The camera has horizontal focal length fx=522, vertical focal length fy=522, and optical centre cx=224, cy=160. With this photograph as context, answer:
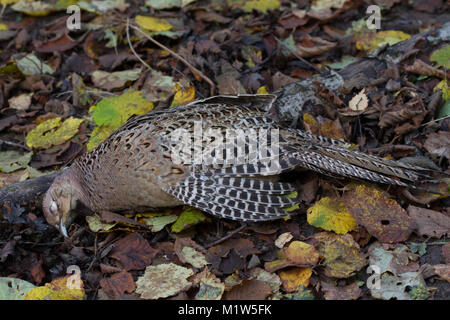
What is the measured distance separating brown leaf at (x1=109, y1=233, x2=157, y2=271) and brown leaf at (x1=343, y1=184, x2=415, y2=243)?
1627 millimetres

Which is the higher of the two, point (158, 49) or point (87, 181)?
point (158, 49)

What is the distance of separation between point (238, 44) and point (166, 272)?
3.08 meters

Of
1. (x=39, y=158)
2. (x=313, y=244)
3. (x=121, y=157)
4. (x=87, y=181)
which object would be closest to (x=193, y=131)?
(x=121, y=157)

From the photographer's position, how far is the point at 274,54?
233 inches

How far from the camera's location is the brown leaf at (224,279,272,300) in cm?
364

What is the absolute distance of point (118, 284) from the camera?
12.7 ft

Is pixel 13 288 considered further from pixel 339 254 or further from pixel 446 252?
pixel 446 252

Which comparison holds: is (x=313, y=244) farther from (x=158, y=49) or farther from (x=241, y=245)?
(x=158, y=49)

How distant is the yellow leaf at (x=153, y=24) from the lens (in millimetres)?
6215

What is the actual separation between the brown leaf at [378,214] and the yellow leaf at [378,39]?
219 centimetres

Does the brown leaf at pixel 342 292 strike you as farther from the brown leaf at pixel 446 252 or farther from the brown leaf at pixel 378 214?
the brown leaf at pixel 446 252

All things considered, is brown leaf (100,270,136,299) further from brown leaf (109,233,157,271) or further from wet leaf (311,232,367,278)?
wet leaf (311,232,367,278)

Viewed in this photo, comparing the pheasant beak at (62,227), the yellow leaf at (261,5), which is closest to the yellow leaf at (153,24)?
the yellow leaf at (261,5)
